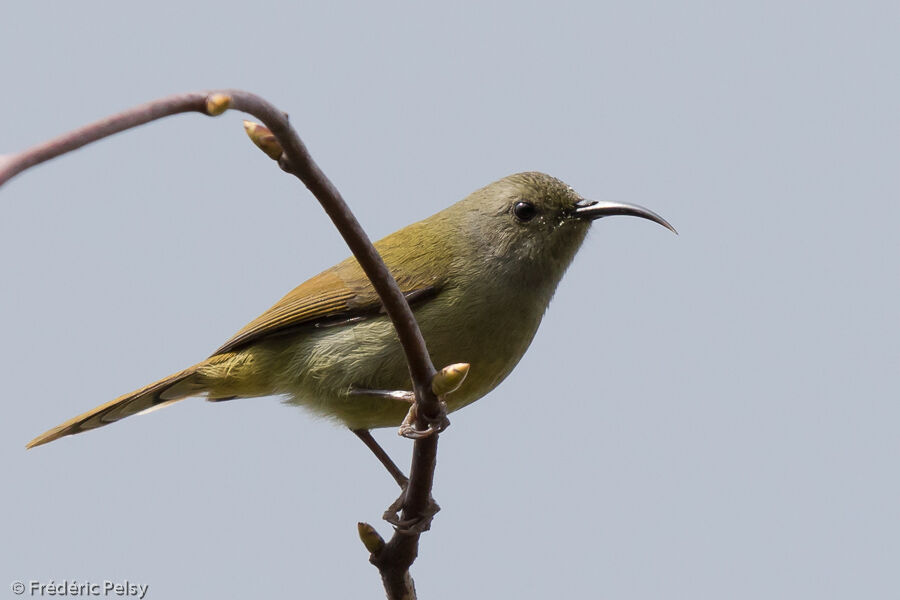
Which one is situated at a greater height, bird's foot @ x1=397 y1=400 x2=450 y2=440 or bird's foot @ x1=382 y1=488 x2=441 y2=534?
bird's foot @ x1=397 y1=400 x2=450 y2=440

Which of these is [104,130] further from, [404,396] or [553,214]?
[553,214]

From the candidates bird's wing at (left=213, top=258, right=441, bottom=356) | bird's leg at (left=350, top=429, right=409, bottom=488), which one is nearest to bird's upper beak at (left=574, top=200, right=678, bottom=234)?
bird's wing at (left=213, top=258, right=441, bottom=356)

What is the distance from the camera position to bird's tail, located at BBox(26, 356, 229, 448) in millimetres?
4848

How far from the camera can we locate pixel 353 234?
2.77 meters

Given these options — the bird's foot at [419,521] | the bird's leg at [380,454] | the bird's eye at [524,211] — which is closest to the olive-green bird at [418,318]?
the bird's eye at [524,211]

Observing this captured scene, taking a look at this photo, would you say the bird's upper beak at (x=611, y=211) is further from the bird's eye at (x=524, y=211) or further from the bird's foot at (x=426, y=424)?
the bird's foot at (x=426, y=424)

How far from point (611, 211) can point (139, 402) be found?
8.87 feet

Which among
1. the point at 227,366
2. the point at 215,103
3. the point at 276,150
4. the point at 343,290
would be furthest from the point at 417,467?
the point at 215,103

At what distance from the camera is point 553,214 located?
4.94 meters

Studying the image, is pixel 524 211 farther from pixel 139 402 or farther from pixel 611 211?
pixel 139 402

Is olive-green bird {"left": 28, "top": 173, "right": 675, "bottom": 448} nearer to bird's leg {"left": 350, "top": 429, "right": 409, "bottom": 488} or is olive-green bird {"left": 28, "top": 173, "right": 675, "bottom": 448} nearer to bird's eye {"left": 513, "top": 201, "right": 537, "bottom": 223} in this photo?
bird's eye {"left": 513, "top": 201, "right": 537, "bottom": 223}

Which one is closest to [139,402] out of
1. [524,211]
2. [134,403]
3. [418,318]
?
[134,403]

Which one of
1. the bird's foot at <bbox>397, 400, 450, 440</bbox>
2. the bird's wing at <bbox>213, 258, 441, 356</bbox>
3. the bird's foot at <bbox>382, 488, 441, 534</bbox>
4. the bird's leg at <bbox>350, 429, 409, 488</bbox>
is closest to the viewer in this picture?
the bird's foot at <bbox>397, 400, 450, 440</bbox>

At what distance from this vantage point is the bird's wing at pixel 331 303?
15.3 ft
